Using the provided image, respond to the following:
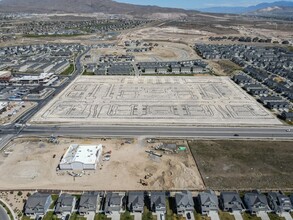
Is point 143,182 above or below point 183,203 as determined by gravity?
below

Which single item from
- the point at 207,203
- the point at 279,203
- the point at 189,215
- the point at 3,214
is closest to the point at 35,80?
the point at 3,214

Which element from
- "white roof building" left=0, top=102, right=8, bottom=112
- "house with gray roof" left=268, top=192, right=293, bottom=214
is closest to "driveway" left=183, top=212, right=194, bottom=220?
"house with gray roof" left=268, top=192, right=293, bottom=214

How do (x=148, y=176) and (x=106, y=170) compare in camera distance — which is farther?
(x=106, y=170)

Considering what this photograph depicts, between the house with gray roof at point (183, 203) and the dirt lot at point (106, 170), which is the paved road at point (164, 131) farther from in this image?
the house with gray roof at point (183, 203)

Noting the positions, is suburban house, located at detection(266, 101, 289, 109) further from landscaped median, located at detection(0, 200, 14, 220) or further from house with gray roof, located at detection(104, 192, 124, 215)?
landscaped median, located at detection(0, 200, 14, 220)

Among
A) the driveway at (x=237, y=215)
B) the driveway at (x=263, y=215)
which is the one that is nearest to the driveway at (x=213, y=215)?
the driveway at (x=237, y=215)

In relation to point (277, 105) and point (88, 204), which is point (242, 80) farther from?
point (88, 204)
